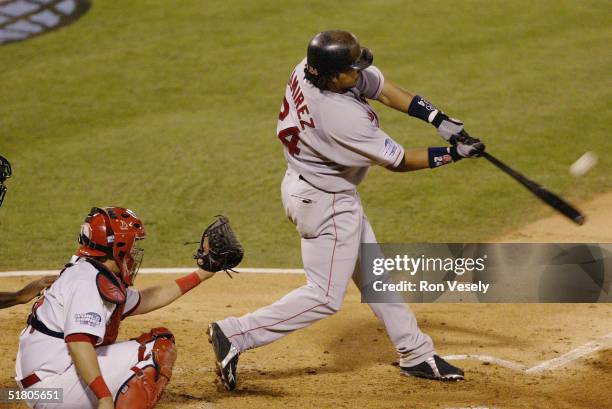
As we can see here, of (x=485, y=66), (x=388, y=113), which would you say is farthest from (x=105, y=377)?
(x=485, y=66)

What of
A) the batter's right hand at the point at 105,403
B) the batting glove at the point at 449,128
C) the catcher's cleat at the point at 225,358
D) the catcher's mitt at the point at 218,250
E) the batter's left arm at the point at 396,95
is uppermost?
the batter's left arm at the point at 396,95

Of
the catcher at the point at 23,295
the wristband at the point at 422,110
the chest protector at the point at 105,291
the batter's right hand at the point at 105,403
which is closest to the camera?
the batter's right hand at the point at 105,403

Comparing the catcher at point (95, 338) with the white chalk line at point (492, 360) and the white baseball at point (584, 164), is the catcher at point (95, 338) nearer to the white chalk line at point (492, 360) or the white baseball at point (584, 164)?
the white chalk line at point (492, 360)

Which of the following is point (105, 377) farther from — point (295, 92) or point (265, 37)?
point (265, 37)

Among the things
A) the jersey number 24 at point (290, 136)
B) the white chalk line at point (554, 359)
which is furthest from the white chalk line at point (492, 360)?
the jersey number 24 at point (290, 136)

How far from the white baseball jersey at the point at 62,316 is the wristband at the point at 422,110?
2.13 metres

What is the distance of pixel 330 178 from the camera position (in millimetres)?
5207

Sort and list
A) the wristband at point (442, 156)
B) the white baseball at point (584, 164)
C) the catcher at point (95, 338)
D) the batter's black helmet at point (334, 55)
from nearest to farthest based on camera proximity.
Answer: the catcher at point (95, 338) < the batter's black helmet at point (334, 55) < the wristband at point (442, 156) < the white baseball at point (584, 164)

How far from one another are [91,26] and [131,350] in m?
10.7

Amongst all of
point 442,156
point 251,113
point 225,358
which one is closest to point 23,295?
point 225,358

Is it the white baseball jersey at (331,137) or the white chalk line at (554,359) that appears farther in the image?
the white chalk line at (554,359)

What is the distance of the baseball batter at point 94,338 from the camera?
418 cm

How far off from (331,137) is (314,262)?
27.7 inches

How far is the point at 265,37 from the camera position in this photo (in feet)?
44.5
